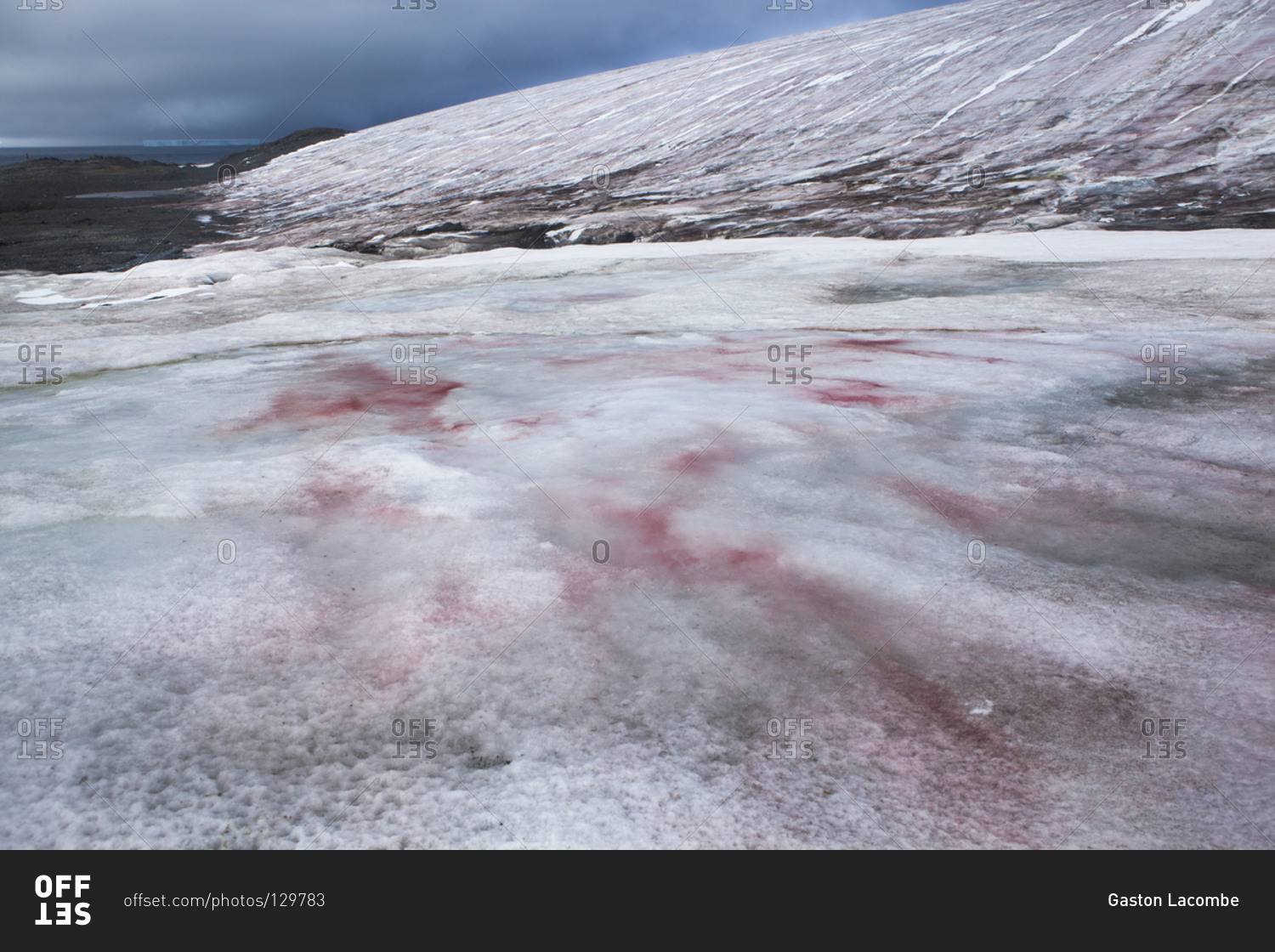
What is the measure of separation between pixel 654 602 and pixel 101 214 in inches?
1007

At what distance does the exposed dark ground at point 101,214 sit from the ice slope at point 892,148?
1.78 meters

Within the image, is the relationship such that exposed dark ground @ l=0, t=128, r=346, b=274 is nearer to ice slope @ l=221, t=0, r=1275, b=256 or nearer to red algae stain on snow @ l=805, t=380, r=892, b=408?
ice slope @ l=221, t=0, r=1275, b=256

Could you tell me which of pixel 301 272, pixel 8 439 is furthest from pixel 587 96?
pixel 8 439

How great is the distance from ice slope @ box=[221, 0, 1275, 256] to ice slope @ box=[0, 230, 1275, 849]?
699cm

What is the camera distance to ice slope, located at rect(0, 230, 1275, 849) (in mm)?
1615

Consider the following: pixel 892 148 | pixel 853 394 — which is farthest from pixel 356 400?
pixel 892 148

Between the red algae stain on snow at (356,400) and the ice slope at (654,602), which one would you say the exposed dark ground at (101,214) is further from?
the ice slope at (654,602)

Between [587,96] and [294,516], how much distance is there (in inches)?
1039

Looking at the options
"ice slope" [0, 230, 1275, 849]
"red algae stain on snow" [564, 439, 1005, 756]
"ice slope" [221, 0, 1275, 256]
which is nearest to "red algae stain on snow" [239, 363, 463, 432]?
"ice slope" [0, 230, 1275, 849]

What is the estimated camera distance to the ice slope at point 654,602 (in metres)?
1.62

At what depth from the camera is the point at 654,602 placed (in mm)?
2266

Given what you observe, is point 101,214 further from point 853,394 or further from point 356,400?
point 853,394

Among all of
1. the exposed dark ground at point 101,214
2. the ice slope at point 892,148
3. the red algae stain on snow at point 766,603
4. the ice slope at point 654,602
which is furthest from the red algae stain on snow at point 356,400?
the exposed dark ground at point 101,214

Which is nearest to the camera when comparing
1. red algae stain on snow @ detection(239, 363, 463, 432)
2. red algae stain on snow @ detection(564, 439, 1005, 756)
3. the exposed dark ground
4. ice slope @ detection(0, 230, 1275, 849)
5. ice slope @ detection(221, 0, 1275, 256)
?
ice slope @ detection(0, 230, 1275, 849)
